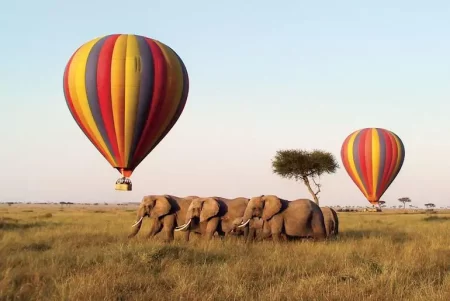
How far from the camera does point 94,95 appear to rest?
26766mm

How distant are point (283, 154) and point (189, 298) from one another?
5805cm

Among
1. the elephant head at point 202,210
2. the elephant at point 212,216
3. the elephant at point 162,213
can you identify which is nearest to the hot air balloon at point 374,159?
the elephant at point 212,216

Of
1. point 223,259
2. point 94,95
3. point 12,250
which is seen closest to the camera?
point 223,259

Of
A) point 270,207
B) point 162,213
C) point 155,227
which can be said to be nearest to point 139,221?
point 155,227

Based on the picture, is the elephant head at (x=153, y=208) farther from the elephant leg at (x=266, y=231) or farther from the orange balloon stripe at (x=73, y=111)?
the orange balloon stripe at (x=73, y=111)

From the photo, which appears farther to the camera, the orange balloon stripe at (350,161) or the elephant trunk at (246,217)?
the orange balloon stripe at (350,161)

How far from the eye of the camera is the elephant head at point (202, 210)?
1869 cm

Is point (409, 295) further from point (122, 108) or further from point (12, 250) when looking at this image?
point (122, 108)

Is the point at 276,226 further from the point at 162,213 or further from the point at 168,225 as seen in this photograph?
the point at 162,213

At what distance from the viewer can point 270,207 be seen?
1823 centimetres

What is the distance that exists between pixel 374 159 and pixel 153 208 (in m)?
36.3

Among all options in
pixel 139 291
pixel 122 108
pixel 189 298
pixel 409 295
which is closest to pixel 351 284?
pixel 409 295

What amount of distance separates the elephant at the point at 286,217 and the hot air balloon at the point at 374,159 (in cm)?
3492

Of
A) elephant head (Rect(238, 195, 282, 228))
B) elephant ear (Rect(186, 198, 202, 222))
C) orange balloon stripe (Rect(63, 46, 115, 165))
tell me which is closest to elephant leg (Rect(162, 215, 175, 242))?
elephant ear (Rect(186, 198, 202, 222))
